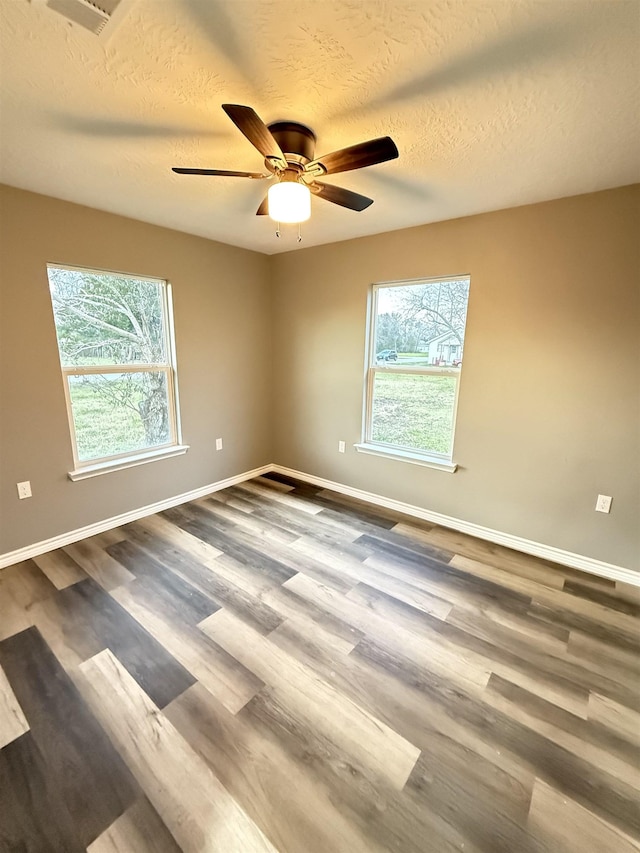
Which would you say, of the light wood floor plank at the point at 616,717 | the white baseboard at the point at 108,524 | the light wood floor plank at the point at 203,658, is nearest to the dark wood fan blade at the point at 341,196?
the light wood floor plank at the point at 203,658

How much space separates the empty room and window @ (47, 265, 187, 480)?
28mm

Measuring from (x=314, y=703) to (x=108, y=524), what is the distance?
2170mm

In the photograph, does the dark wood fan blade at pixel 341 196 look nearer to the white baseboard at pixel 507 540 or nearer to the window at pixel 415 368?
the window at pixel 415 368

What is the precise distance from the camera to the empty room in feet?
3.72

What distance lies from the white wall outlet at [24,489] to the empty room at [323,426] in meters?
0.01

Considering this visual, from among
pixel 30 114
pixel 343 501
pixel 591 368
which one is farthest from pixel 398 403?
pixel 30 114

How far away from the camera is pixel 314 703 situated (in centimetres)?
149

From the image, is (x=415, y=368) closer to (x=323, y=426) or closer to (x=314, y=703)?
(x=323, y=426)

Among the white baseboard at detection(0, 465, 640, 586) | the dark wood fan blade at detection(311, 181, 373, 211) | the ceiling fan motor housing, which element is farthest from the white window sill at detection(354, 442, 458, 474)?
the ceiling fan motor housing

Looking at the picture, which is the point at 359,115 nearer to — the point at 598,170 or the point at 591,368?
the point at 598,170

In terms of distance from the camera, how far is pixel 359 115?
1.47 meters

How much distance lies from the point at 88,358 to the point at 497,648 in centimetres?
319

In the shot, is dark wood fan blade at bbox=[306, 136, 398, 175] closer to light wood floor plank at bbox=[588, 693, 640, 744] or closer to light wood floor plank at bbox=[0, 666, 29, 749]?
light wood floor plank at bbox=[588, 693, 640, 744]

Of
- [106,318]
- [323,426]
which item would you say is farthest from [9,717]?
[323,426]
